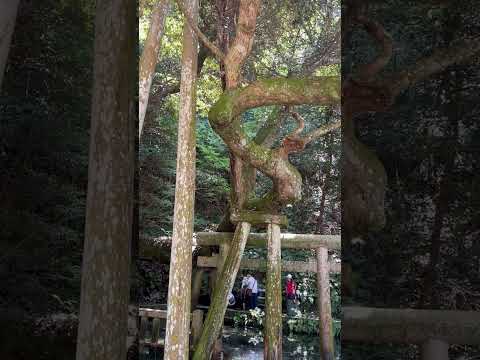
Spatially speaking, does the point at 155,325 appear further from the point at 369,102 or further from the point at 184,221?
the point at 369,102

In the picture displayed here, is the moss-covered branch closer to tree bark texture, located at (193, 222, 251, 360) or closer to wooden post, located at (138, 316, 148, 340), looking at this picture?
tree bark texture, located at (193, 222, 251, 360)

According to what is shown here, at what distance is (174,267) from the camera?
21.5ft

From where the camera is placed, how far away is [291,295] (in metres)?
13.1

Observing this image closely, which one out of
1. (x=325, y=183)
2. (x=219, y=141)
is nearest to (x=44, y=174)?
(x=325, y=183)

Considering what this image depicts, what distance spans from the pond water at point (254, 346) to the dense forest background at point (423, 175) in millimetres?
8773

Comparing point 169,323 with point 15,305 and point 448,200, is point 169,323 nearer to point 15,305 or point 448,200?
point 15,305

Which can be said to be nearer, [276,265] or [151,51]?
[151,51]

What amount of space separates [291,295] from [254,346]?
1.93 m

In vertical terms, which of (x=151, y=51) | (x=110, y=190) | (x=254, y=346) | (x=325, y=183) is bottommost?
(x=254, y=346)

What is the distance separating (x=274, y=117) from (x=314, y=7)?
Answer: 2.35 metres

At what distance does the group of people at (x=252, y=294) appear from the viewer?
1268 centimetres

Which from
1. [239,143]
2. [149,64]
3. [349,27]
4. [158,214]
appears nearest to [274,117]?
[239,143]

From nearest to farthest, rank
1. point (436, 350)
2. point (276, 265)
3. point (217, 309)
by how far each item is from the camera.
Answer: point (436, 350), point (217, 309), point (276, 265)

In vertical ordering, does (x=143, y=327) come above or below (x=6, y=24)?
below
